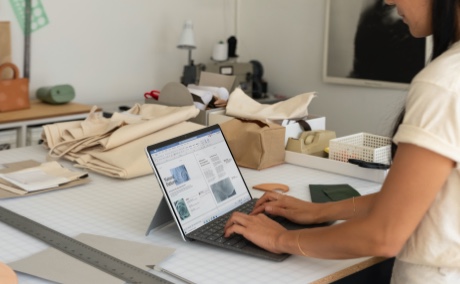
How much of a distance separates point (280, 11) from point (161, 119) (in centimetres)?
271

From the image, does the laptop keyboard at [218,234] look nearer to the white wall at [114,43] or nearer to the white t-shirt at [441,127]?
the white t-shirt at [441,127]

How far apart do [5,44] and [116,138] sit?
1.92m

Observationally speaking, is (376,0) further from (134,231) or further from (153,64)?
(134,231)

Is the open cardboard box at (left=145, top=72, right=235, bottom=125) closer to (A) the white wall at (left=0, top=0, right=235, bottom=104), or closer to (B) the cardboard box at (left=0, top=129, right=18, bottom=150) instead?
(B) the cardboard box at (left=0, top=129, right=18, bottom=150)

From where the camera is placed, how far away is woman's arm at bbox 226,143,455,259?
3.79 ft

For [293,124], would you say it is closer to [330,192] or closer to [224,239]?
[330,192]

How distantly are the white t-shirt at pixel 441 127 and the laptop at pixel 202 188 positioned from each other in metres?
0.40

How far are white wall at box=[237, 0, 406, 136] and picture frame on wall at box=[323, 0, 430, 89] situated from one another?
0.08 meters

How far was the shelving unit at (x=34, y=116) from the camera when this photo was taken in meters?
3.57

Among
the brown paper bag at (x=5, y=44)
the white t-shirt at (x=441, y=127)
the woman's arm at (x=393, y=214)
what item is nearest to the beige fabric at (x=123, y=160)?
the woman's arm at (x=393, y=214)

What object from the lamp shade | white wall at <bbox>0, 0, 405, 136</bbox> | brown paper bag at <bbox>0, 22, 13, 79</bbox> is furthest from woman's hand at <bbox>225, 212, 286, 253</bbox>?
the lamp shade

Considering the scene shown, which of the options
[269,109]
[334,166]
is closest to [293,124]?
[269,109]

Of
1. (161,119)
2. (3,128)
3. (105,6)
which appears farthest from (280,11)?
(161,119)

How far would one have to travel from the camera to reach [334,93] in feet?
15.4
